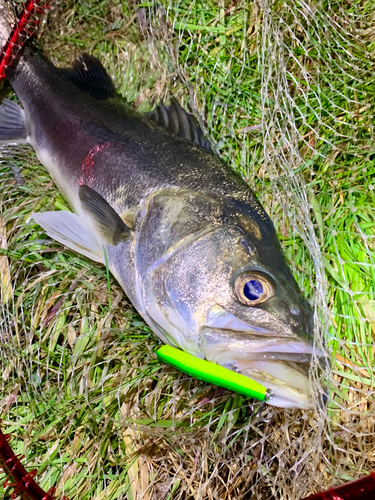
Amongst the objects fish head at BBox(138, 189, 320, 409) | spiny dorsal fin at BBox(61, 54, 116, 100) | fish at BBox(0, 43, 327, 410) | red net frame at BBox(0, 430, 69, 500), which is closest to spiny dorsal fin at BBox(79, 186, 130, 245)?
fish at BBox(0, 43, 327, 410)

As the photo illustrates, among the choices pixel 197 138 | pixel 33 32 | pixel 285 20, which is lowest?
pixel 197 138

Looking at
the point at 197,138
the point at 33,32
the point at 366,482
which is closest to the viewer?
the point at 366,482

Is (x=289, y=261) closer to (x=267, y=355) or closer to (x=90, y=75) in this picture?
(x=267, y=355)

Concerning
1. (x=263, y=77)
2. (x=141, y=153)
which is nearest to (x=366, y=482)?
(x=141, y=153)

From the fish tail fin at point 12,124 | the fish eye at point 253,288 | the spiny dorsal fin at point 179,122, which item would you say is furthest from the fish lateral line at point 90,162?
the fish eye at point 253,288

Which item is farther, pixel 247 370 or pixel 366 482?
pixel 247 370

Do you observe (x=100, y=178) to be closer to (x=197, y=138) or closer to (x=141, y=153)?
(x=141, y=153)
